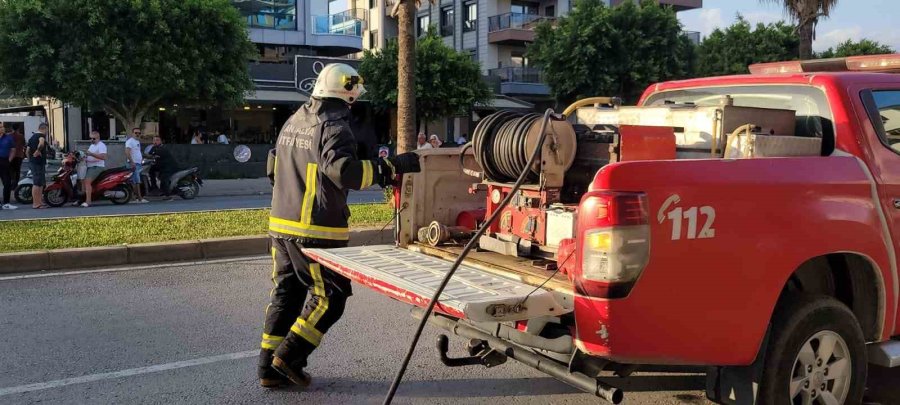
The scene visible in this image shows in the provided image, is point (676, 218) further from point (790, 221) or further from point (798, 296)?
point (798, 296)

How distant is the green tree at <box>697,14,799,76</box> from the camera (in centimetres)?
3603

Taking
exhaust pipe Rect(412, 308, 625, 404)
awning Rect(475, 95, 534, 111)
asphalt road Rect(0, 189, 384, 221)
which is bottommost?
asphalt road Rect(0, 189, 384, 221)

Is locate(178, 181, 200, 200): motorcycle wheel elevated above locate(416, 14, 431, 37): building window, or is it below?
below

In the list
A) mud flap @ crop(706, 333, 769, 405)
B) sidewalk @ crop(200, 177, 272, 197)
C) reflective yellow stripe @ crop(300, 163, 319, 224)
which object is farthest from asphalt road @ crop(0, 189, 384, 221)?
mud flap @ crop(706, 333, 769, 405)

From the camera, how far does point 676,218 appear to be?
9.77ft

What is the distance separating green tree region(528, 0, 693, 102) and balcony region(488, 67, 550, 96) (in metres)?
7.61

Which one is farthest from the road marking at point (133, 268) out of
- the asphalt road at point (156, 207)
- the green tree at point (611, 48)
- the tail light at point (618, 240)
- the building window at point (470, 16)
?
the building window at point (470, 16)

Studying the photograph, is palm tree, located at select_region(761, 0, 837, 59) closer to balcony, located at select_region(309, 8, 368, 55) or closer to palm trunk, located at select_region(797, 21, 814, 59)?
palm trunk, located at select_region(797, 21, 814, 59)

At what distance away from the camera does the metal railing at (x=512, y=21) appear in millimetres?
42281

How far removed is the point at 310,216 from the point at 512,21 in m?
39.6

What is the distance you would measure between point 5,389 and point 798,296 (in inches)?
173

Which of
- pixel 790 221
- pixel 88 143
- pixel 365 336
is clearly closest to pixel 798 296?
pixel 790 221

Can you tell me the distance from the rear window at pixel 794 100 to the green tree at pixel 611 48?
27.4 metres

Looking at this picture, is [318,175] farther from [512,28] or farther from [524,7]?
[524,7]
